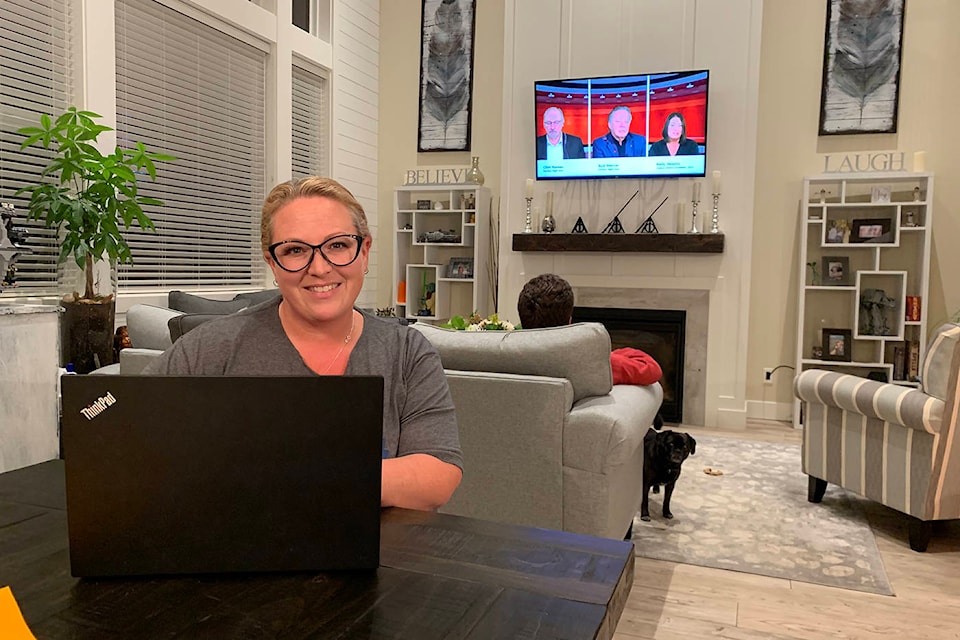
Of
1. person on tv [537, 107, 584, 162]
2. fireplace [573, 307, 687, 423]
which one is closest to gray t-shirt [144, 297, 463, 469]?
fireplace [573, 307, 687, 423]

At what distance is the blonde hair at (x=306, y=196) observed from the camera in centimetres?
129

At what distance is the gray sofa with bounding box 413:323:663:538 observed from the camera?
2418 mm

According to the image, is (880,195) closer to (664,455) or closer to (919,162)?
(919,162)

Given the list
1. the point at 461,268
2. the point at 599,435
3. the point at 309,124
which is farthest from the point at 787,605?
the point at 309,124

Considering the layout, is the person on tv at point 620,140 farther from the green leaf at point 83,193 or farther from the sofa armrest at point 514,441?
the sofa armrest at point 514,441

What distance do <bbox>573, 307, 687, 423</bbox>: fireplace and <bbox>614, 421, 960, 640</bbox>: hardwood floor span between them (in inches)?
97.7

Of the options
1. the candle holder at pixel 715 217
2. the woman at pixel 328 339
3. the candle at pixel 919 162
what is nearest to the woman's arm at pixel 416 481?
the woman at pixel 328 339

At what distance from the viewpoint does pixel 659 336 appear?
554 centimetres

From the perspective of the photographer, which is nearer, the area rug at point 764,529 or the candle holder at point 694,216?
the area rug at point 764,529

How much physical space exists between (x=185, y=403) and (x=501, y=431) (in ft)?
5.86

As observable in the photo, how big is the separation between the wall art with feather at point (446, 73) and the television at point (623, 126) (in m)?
0.96

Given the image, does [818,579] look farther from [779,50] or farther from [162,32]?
[162,32]

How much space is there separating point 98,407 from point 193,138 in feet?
14.6

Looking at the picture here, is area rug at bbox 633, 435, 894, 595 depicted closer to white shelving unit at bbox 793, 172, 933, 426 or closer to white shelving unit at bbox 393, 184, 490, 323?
white shelving unit at bbox 793, 172, 933, 426
